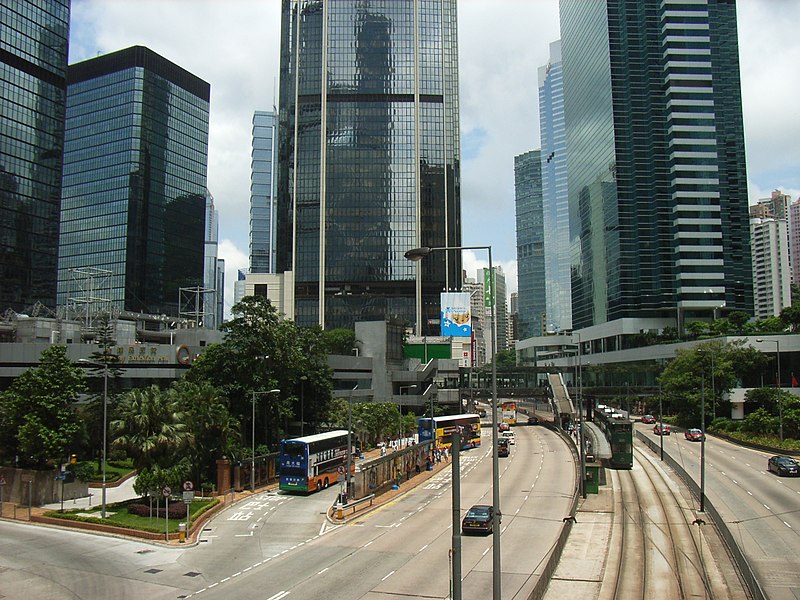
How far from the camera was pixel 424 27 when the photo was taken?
648 ft

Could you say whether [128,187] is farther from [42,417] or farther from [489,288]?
[489,288]

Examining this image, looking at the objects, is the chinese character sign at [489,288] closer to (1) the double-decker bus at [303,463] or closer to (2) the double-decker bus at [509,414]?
(1) the double-decker bus at [303,463]

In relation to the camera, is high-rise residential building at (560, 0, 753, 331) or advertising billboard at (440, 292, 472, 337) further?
high-rise residential building at (560, 0, 753, 331)

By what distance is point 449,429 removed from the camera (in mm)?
82438

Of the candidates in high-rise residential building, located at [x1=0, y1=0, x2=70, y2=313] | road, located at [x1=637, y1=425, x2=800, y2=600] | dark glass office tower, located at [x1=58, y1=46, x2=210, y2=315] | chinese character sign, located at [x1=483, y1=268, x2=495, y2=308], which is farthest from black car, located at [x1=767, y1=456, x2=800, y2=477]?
dark glass office tower, located at [x1=58, y1=46, x2=210, y2=315]

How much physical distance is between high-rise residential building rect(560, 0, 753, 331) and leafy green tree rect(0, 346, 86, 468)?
132923mm

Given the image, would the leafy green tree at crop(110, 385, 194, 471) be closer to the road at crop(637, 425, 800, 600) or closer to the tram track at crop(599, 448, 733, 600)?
the tram track at crop(599, 448, 733, 600)

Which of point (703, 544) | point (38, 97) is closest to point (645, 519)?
point (703, 544)

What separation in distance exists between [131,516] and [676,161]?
143 meters

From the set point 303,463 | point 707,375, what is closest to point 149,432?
point 303,463

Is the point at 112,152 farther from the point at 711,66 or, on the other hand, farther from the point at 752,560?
the point at 752,560

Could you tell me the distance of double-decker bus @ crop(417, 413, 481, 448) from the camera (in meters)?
78.4

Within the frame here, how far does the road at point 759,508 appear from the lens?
31.0m

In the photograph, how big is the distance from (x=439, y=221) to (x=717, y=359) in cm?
9859
